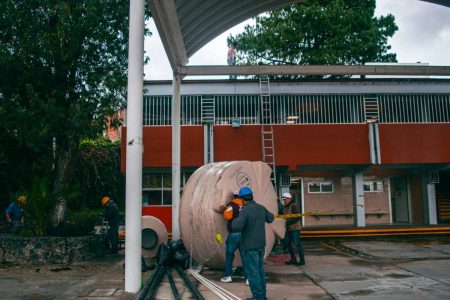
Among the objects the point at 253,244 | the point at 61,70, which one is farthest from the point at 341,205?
the point at 253,244

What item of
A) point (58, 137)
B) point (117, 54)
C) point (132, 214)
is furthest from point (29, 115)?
point (132, 214)

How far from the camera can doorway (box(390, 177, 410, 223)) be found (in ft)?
73.1

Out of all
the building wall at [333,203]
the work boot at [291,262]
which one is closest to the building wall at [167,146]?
the building wall at [333,203]

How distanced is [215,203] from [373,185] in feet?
48.1

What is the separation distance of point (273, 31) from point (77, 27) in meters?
19.3

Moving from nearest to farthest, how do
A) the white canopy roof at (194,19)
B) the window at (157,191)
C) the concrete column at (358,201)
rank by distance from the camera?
the white canopy roof at (194,19) → the concrete column at (358,201) → the window at (157,191)

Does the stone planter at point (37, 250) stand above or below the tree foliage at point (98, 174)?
below

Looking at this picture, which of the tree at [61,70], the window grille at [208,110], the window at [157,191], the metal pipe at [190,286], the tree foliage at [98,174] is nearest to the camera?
the metal pipe at [190,286]

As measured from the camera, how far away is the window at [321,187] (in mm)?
21953

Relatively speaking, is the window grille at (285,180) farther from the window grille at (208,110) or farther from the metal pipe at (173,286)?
the metal pipe at (173,286)

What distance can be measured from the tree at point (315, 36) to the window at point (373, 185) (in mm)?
9128

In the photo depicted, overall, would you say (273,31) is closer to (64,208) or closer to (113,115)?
(113,115)

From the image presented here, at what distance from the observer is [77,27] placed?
13.2 m

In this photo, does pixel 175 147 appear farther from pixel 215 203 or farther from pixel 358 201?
pixel 358 201
